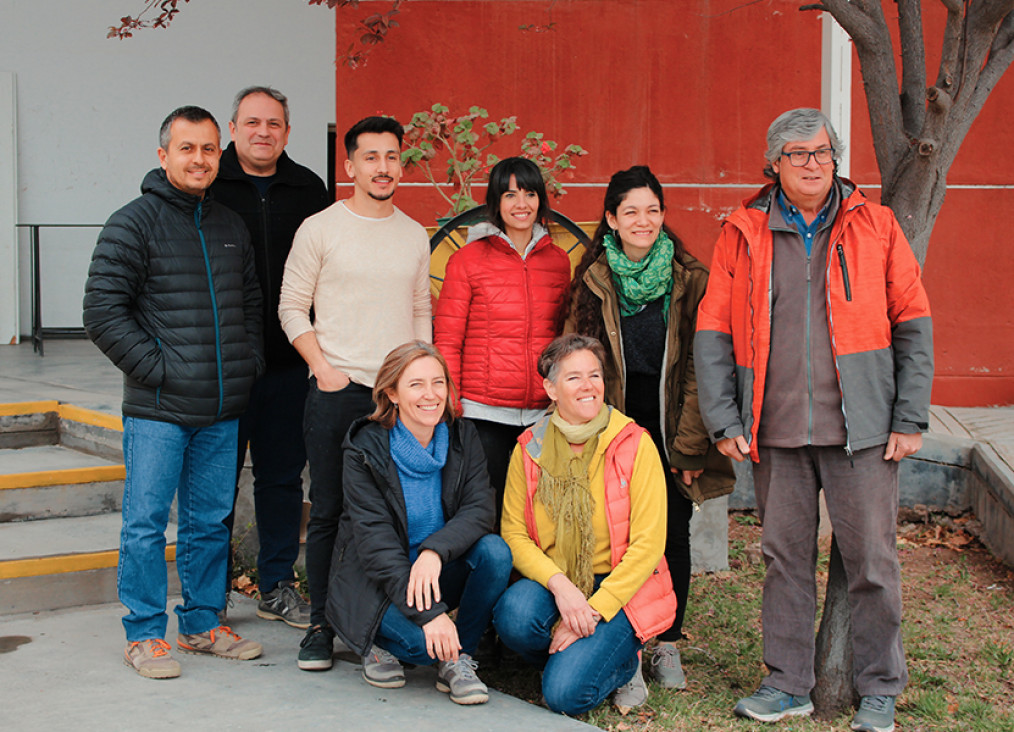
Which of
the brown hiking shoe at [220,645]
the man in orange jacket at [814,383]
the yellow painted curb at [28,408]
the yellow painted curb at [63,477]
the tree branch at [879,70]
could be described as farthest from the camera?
the yellow painted curb at [28,408]

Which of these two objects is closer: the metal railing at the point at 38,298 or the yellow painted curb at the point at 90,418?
the yellow painted curb at the point at 90,418

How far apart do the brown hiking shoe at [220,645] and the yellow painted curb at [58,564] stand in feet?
1.91

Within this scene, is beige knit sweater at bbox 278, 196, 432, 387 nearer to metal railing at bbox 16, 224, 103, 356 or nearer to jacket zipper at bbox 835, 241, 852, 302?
jacket zipper at bbox 835, 241, 852, 302

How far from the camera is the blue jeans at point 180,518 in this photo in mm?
3268

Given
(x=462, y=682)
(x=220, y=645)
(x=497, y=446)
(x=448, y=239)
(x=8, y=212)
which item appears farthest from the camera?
(x=8, y=212)

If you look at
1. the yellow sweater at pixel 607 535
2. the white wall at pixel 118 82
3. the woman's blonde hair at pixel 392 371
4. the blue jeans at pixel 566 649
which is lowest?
the blue jeans at pixel 566 649

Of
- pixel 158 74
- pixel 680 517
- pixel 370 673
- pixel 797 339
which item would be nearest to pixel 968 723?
pixel 680 517

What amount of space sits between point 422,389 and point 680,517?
1.04 metres

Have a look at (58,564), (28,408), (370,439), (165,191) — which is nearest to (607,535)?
(370,439)

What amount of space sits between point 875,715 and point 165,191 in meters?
2.85

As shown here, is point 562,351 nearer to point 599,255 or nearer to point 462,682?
point 599,255

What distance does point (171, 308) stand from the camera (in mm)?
3285

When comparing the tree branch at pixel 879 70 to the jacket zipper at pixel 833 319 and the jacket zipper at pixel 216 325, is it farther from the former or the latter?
the jacket zipper at pixel 216 325

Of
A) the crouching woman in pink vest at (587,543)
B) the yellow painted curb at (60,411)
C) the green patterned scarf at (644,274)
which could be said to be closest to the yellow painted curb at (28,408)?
the yellow painted curb at (60,411)
